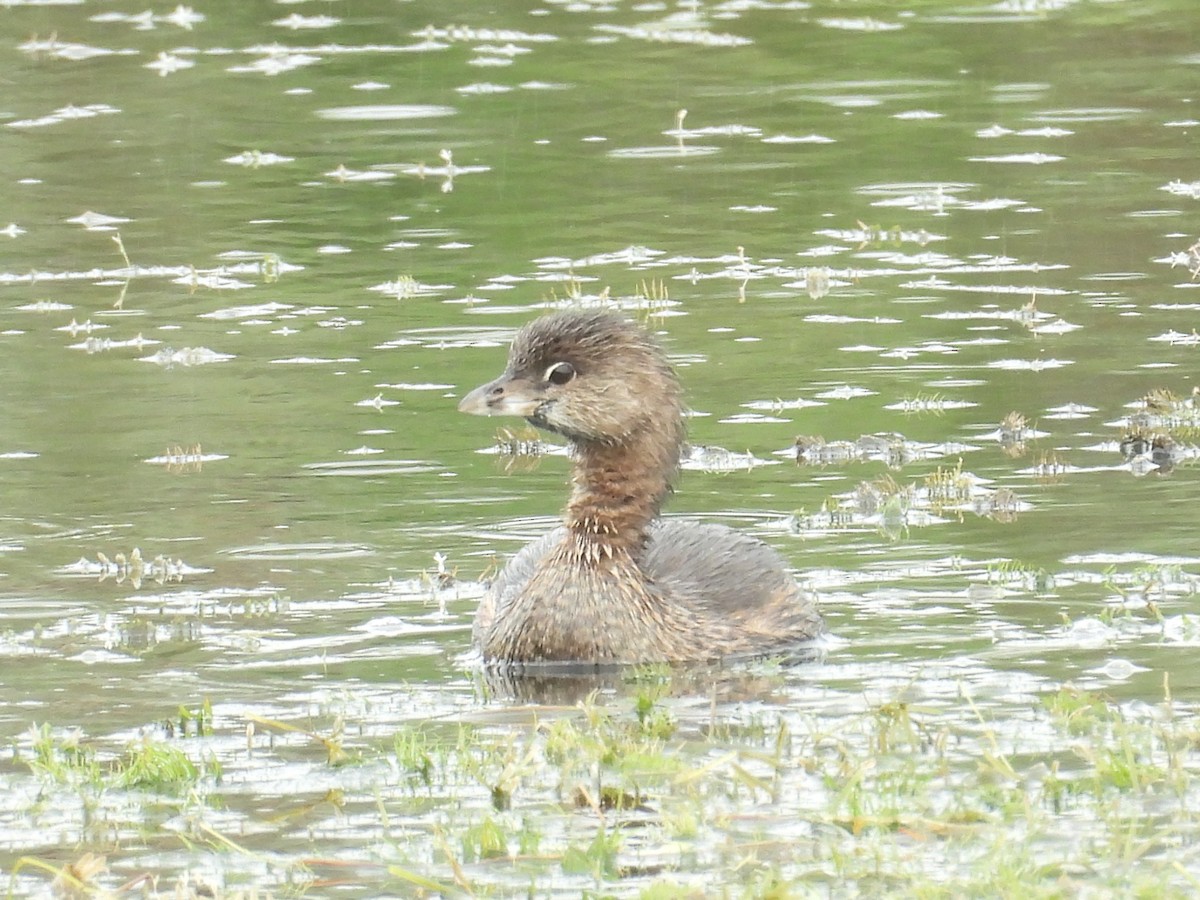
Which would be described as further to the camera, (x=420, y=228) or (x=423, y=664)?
(x=420, y=228)

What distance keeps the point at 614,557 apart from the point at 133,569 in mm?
2369

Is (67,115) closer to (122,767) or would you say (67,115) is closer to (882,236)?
(882,236)

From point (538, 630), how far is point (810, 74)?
62.6ft

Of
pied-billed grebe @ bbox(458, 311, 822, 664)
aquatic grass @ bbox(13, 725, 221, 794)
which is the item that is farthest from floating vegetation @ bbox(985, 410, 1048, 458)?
aquatic grass @ bbox(13, 725, 221, 794)

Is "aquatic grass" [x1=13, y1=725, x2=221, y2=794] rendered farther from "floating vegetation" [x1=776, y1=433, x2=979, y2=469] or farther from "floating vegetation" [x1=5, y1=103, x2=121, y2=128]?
"floating vegetation" [x1=5, y1=103, x2=121, y2=128]

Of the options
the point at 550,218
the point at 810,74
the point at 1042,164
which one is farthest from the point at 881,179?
the point at 810,74

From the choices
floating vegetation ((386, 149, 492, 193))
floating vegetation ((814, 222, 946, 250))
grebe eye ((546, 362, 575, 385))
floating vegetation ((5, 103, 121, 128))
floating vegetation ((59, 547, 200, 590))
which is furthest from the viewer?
floating vegetation ((5, 103, 121, 128))

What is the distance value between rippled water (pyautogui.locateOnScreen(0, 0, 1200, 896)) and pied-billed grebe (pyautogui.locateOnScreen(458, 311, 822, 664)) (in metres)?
0.32

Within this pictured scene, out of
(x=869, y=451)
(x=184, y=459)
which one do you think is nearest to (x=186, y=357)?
(x=184, y=459)

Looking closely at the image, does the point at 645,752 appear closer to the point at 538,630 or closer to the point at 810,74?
the point at 538,630

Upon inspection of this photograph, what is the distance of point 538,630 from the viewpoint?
10.9 meters

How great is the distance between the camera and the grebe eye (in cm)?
1127

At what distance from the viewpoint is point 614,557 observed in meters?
11.2

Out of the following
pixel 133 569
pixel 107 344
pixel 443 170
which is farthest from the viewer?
pixel 443 170
